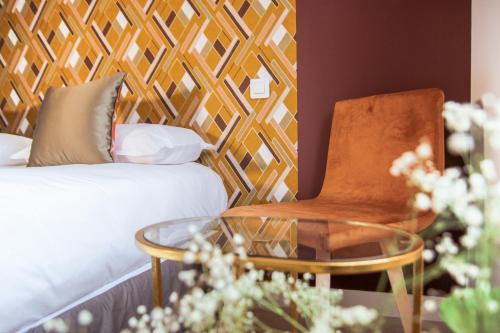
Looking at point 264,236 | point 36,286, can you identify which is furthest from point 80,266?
point 264,236

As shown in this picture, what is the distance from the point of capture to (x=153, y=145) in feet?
6.63

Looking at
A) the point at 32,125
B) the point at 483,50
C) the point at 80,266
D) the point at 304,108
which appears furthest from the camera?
the point at 32,125

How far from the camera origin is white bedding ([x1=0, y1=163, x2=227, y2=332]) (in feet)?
3.66

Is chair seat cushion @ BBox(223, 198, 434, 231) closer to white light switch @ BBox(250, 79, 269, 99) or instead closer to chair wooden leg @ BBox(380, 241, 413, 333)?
chair wooden leg @ BBox(380, 241, 413, 333)

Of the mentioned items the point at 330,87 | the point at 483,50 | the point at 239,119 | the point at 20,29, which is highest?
the point at 20,29

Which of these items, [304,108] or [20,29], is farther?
[20,29]

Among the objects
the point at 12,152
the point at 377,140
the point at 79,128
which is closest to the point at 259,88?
the point at 377,140

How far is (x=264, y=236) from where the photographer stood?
46.6 inches

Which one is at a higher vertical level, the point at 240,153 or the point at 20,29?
the point at 20,29

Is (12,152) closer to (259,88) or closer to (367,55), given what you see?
(259,88)

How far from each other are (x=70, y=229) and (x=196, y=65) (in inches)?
52.9

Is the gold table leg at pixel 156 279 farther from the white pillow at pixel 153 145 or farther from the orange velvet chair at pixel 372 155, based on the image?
the white pillow at pixel 153 145

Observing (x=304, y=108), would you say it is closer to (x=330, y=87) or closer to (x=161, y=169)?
(x=330, y=87)

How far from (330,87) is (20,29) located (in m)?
1.93
